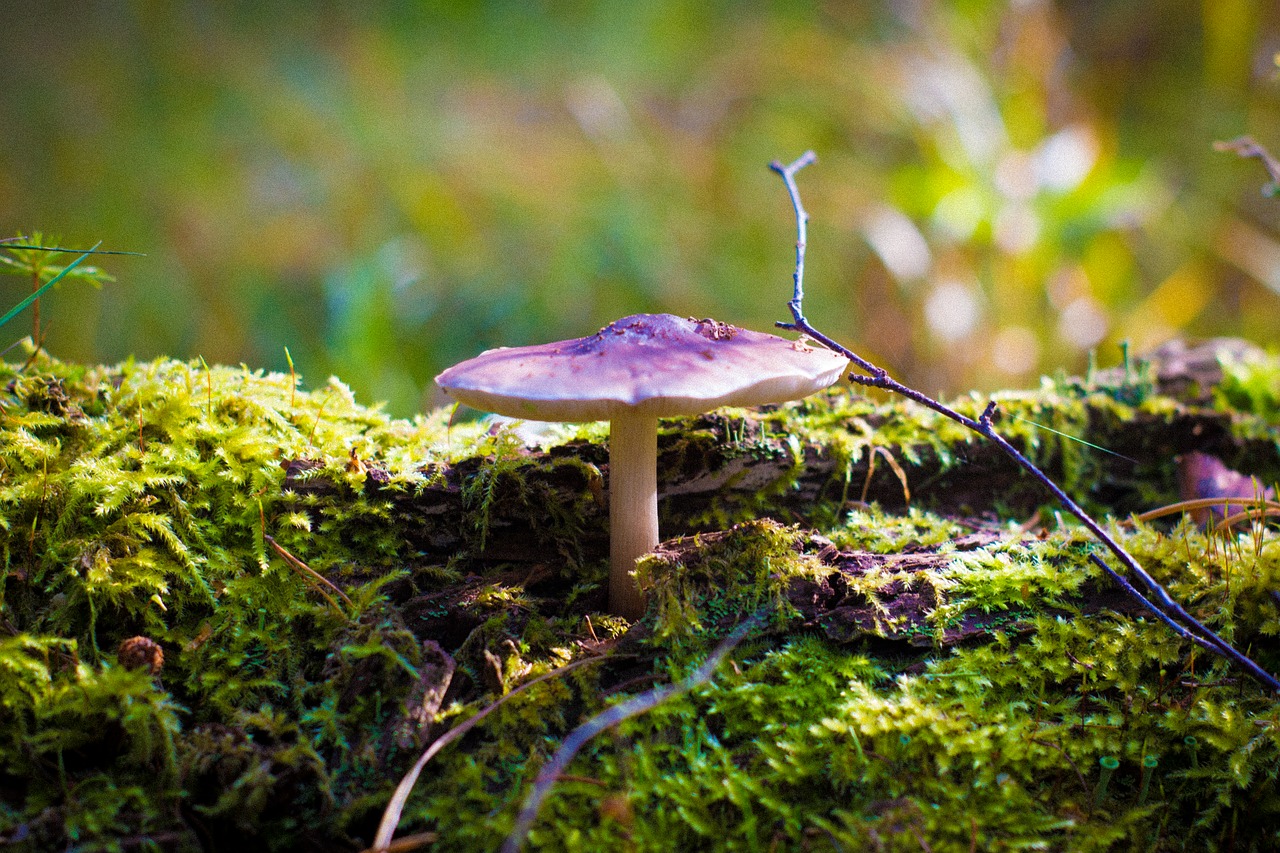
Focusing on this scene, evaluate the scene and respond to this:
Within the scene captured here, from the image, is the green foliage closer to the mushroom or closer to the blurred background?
the blurred background

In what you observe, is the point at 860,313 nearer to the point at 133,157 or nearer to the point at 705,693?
the point at 705,693

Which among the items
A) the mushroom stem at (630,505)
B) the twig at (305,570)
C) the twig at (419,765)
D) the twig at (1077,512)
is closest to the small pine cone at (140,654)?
the twig at (305,570)

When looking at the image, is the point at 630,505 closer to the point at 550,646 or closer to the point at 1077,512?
the point at 550,646

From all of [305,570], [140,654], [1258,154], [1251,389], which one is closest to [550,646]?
[305,570]

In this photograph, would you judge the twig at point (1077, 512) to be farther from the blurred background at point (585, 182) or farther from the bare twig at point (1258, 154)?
the blurred background at point (585, 182)

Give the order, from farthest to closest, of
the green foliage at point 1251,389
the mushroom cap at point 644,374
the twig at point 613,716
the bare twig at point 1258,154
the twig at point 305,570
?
the green foliage at point 1251,389, the bare twig at point 1258,154, the twig at point 305,570, the mushroom cap at point 644,374, the twig at point 613,716

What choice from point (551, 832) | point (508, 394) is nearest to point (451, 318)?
point (508, 394)

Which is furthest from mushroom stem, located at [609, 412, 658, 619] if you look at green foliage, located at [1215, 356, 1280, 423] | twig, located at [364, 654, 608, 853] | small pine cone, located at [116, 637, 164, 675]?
green foliage, located at [1215, 356, 1280, 423]
